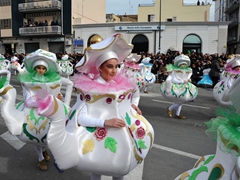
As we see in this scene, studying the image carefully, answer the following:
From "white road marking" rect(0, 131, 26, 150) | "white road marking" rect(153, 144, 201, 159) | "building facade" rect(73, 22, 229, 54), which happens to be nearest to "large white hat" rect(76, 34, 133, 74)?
"white road marking" rect(153, 144, 201, 159)

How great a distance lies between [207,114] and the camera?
7.79m

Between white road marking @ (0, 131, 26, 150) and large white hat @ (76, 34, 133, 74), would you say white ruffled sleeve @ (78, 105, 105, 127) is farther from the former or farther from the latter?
white road marking @ (0, 131, 26, 150)

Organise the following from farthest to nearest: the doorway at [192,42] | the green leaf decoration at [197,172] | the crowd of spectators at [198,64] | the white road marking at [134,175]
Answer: the doorway at [192,42], the crowd of spectators at [198,64], the white road marking at [134,175], the green leaf decoration at [197,172]

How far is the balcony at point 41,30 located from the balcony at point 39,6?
2410mm

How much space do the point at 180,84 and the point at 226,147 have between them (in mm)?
5424

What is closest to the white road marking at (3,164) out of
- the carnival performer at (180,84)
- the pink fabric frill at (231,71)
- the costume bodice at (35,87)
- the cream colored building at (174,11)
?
the costume bodice at (35,87)

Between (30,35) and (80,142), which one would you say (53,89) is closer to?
(80,142)

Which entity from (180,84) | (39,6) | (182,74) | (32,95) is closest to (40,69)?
(32,95)

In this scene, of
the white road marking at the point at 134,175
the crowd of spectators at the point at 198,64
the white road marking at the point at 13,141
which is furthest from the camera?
the crowd of spectators at the point at 198,64

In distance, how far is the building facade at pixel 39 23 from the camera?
31.3m

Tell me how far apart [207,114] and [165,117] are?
4.51ft

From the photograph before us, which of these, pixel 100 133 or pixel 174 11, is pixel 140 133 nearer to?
pixel 100 133

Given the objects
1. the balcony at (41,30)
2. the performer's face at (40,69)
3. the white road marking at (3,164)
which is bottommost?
the white road marking at (3,164)

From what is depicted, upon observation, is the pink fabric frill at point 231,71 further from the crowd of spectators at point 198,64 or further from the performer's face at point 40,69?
the crowd of spectators at point 198,64
